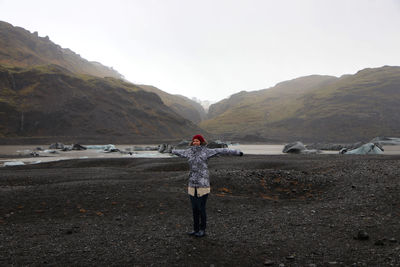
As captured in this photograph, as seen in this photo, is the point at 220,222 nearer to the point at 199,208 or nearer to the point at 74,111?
the point at 199,208

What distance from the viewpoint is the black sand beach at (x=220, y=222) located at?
6398 millimetres

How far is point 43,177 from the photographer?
18.1m

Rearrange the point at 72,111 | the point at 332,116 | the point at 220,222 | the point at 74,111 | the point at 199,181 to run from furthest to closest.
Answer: the point at 332,116 < the point at 74,111 < the point at 72,111 < the point at 220,222 < the point at 199,181

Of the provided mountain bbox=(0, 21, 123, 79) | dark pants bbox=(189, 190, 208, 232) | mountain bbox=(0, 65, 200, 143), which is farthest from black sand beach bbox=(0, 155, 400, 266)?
mountain bbox=(0, 21, 123, 79)

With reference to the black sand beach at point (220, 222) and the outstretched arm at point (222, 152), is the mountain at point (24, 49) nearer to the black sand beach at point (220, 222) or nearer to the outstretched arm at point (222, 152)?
the black sand beach at point (220, 222)

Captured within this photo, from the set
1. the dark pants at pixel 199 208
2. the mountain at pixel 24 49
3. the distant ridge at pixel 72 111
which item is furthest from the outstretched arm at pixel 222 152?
the mountain at pixel 24 49

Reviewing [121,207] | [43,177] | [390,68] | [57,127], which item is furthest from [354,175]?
[390,68]

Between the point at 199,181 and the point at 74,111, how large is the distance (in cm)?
9385

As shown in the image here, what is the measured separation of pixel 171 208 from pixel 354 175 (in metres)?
8.96

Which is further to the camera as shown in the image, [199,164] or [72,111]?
[72,111]

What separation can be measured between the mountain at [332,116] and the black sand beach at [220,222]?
92479 mm

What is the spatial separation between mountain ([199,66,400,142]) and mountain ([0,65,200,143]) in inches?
1306

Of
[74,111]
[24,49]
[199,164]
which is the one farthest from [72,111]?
[199,164]

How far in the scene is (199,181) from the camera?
7414 millimetres
